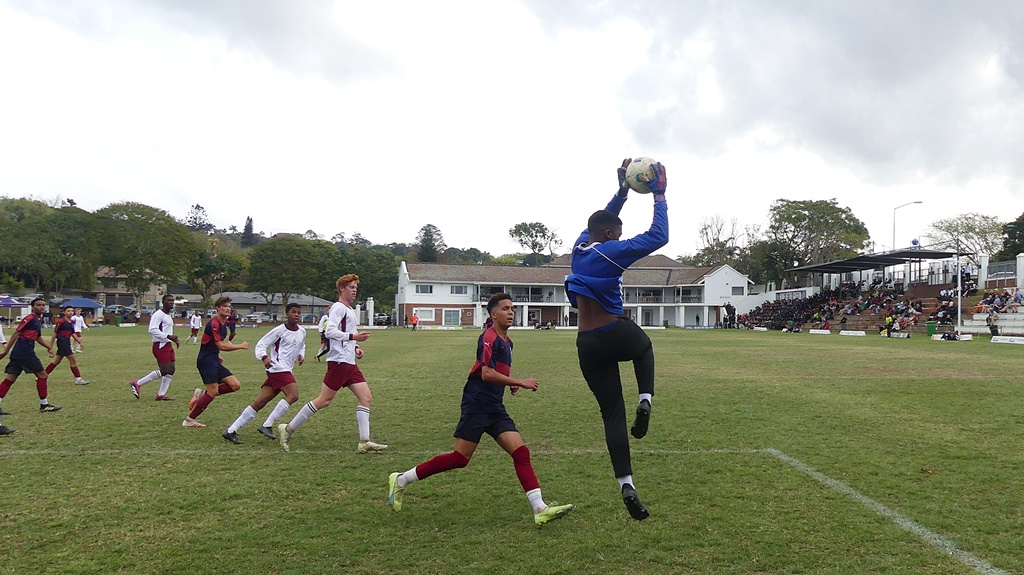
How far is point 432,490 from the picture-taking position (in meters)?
5.73

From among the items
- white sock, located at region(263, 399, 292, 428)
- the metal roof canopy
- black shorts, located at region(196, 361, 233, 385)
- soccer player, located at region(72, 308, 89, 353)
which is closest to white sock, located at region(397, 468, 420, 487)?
white sock, located at region(263, 399, 292, 428)

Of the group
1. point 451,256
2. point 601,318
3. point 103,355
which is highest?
point 451,256

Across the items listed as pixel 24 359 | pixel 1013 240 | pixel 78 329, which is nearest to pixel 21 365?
pixel 24 359

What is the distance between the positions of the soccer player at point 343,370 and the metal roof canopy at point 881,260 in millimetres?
44071

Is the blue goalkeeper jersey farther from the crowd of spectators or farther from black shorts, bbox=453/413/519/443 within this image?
the crowd of spectators

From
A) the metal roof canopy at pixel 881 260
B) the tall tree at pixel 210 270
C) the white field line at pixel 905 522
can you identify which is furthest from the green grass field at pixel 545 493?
the tall tree at pixel 210 270

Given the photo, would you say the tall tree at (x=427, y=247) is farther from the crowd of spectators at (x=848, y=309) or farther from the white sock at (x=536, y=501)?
the white sock at (x=536, y=501)

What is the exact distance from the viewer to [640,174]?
14.7 feet

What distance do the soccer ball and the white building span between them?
217 feet

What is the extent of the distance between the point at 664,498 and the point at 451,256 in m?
119

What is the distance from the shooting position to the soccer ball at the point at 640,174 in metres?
4.46

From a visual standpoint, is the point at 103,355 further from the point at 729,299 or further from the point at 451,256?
the point at 451,256

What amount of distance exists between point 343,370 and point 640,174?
478cm

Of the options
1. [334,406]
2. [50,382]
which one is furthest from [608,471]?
[50,382]
